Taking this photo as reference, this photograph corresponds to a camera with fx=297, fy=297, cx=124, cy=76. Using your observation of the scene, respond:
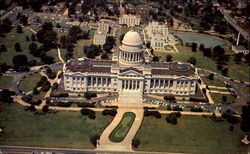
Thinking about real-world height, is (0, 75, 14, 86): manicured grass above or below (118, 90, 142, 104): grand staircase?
above

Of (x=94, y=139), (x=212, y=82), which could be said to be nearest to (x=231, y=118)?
(x=212, y=82)

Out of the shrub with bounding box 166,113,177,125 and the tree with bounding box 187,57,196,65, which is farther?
the tree with bounding box 187,57,196,65

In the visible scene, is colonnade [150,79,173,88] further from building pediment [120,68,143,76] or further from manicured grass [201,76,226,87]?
manicured grass [201,76,226,87]

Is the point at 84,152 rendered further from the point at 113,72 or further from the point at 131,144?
the point at 113,72

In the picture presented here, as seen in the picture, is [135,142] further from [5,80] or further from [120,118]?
[5,80]

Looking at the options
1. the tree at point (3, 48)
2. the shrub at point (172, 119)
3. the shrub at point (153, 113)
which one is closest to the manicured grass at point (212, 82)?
the shrub at point (172, 119)

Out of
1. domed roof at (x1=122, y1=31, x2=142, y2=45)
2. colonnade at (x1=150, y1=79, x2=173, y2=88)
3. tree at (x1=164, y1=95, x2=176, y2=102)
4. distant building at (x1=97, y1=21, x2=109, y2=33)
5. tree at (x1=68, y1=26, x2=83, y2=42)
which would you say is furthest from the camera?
distant building at (x1=97, y1=21, x2=109, y2=33)

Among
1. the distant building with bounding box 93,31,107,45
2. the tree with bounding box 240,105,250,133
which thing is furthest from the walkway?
the distant building with bounding box 93,31,107,45

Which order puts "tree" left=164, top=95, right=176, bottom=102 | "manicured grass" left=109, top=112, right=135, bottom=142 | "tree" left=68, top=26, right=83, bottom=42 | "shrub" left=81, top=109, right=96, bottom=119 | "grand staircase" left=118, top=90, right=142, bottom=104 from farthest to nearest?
"tree" left=68, top=26, right=83, bottom=42
"tree" left=164, top=95, right=176, bottom=102
"grand staircase" left=118, top=90, right=142, bottom=104
"shrub" left=81, top=109, right=96, bottom=119
"manicured grass" left=109, top=112, right=135, bottom=142
